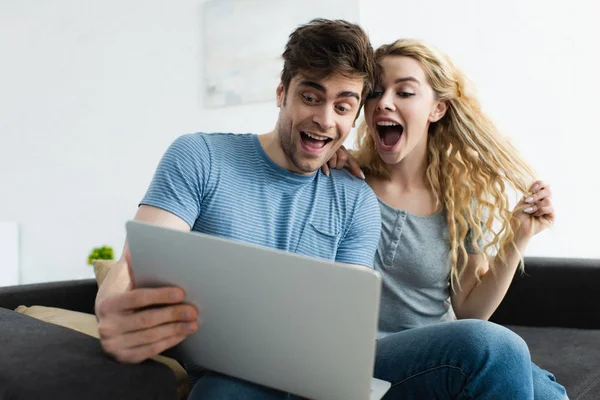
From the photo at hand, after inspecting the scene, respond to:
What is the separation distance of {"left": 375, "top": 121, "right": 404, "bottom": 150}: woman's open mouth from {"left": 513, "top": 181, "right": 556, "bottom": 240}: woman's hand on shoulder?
383 millimetres

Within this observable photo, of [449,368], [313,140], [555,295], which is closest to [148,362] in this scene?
[449,368]

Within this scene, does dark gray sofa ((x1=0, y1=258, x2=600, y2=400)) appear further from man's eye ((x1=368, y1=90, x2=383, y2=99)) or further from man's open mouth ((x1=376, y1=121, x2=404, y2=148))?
man's eye ((x1=368, y1=90, x2=383, y2=99))

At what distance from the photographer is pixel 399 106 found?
1651mm

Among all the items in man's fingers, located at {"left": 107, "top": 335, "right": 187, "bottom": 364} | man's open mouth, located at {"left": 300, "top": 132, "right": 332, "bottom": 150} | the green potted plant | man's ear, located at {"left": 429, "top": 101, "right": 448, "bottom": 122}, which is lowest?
the green potted plant

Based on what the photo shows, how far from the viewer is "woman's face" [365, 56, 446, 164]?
5.39 feet

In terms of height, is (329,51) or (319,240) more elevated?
(329,51)

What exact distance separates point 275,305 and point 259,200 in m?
0.55

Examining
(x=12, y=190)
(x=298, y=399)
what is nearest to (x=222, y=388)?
(x=298, y=399)

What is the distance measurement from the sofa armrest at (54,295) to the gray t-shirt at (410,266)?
0.96 metres

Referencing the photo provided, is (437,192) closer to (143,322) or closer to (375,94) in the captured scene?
(375,94)

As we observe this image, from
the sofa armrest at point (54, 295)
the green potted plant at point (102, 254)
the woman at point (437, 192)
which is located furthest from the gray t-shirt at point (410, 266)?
the green potted plant at point (102, 254)

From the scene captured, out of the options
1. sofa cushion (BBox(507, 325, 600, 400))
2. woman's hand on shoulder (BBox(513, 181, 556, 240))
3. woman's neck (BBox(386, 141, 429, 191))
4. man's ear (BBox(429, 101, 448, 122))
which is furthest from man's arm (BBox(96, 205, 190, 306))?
sofa cushion (BBox(507, 325, 600, 400))

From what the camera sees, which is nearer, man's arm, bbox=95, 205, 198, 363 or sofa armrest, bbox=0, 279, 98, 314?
man's arm, bbox=95, 205, 198, 363

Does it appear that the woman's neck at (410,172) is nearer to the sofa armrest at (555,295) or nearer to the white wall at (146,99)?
the sofa armrest at (555,295)
